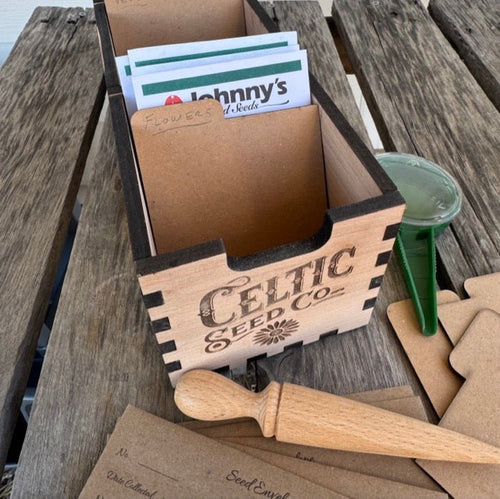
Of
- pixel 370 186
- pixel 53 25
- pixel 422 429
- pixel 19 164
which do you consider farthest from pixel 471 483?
pixel 53 25

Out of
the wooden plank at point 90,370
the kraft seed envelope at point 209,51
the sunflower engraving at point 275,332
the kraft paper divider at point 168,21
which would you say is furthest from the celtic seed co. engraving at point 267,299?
the kraft paper divider at point 168,21

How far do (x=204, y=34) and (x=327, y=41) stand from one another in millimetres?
309

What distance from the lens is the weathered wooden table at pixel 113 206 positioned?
53 centimetres

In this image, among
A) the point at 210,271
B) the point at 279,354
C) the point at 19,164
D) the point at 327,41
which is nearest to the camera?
the point at 210,271

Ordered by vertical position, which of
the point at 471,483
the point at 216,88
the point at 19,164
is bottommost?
the point at 471,483

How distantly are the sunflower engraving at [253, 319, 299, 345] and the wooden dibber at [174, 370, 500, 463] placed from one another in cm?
7

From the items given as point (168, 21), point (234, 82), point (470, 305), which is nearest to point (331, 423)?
point (470, 305)

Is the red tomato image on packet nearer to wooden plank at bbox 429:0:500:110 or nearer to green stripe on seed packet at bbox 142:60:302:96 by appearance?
green stripe on seed packet at bbox 142:60:302:96

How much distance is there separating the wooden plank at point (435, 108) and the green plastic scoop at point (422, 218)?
0.10ft

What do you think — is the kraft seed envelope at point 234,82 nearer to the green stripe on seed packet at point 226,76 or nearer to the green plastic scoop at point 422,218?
the green stripe on seed packet at point 226,76

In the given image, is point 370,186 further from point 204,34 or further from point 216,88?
point 204,34

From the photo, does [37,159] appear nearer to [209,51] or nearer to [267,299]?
[209,51]

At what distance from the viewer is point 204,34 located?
3.00 ft

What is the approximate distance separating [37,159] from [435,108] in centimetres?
70
